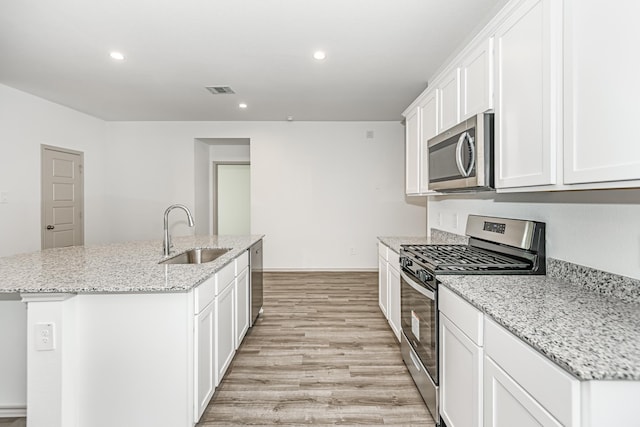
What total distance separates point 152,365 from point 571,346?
5.72ft

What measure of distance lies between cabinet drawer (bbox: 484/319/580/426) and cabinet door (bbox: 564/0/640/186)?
60cm

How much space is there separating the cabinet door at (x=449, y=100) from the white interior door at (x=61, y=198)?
16.6 ft

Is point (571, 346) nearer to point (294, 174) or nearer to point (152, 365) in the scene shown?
point (152, 365)

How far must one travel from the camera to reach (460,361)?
1624 mm

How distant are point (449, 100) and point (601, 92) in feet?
4.94

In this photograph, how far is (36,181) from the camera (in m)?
4.77

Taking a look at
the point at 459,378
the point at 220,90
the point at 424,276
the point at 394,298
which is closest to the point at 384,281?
the point at 394,298

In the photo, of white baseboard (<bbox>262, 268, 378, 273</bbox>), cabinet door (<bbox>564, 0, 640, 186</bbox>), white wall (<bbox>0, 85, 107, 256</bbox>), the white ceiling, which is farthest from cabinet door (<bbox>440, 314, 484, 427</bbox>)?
white wall (<bbox>0, 85, 107, 256</bbox>)

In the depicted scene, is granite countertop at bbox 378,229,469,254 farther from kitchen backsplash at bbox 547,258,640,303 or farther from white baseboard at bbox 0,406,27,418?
Answer: white baseboard at bbox 0,406,27,418

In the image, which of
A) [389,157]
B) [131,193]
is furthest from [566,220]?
[131,193]

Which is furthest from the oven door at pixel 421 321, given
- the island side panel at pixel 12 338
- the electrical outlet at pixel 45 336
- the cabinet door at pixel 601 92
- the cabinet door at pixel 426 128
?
the island side panel at pixel 12 338

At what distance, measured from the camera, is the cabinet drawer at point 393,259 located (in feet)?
9.75

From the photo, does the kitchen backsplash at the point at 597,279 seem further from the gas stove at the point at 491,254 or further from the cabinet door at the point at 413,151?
the cabinet door at the point at 413,151

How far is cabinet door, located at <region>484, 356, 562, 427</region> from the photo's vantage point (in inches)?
41.4
